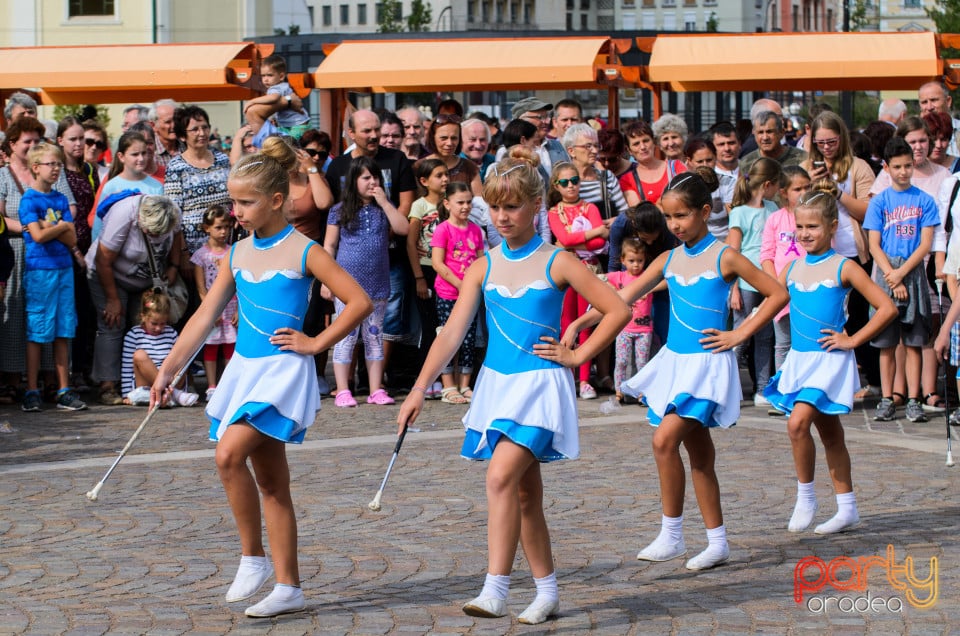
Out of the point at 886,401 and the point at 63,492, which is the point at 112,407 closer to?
the point at 63,492

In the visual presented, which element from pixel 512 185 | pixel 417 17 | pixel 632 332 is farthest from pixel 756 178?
pixel 417 17

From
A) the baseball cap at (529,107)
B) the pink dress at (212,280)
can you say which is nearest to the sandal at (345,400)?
the pink dress at (212,280)

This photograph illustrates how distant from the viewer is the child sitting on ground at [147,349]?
1142 cm

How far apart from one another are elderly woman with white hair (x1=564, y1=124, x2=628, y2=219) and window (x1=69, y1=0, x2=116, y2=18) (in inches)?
1827

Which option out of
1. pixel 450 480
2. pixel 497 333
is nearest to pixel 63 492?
pixel 450 480

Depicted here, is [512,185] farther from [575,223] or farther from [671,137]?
[671,137]

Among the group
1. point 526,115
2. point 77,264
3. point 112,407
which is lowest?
point 112,407

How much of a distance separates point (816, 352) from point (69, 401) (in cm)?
620

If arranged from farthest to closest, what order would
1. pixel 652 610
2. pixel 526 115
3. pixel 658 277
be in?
pixel 526 115
pixel 658 277
pixel 652 610

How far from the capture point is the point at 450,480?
834 centimetres

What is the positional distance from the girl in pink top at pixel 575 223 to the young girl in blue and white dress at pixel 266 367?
6.01 m

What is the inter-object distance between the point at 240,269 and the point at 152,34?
5225 centimetres

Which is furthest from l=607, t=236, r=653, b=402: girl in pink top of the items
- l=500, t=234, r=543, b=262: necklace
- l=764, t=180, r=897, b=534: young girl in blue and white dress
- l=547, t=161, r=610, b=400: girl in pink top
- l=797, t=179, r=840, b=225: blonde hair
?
l=500, t=234, r=543, b=262: necklace

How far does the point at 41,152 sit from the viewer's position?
36.3ft
